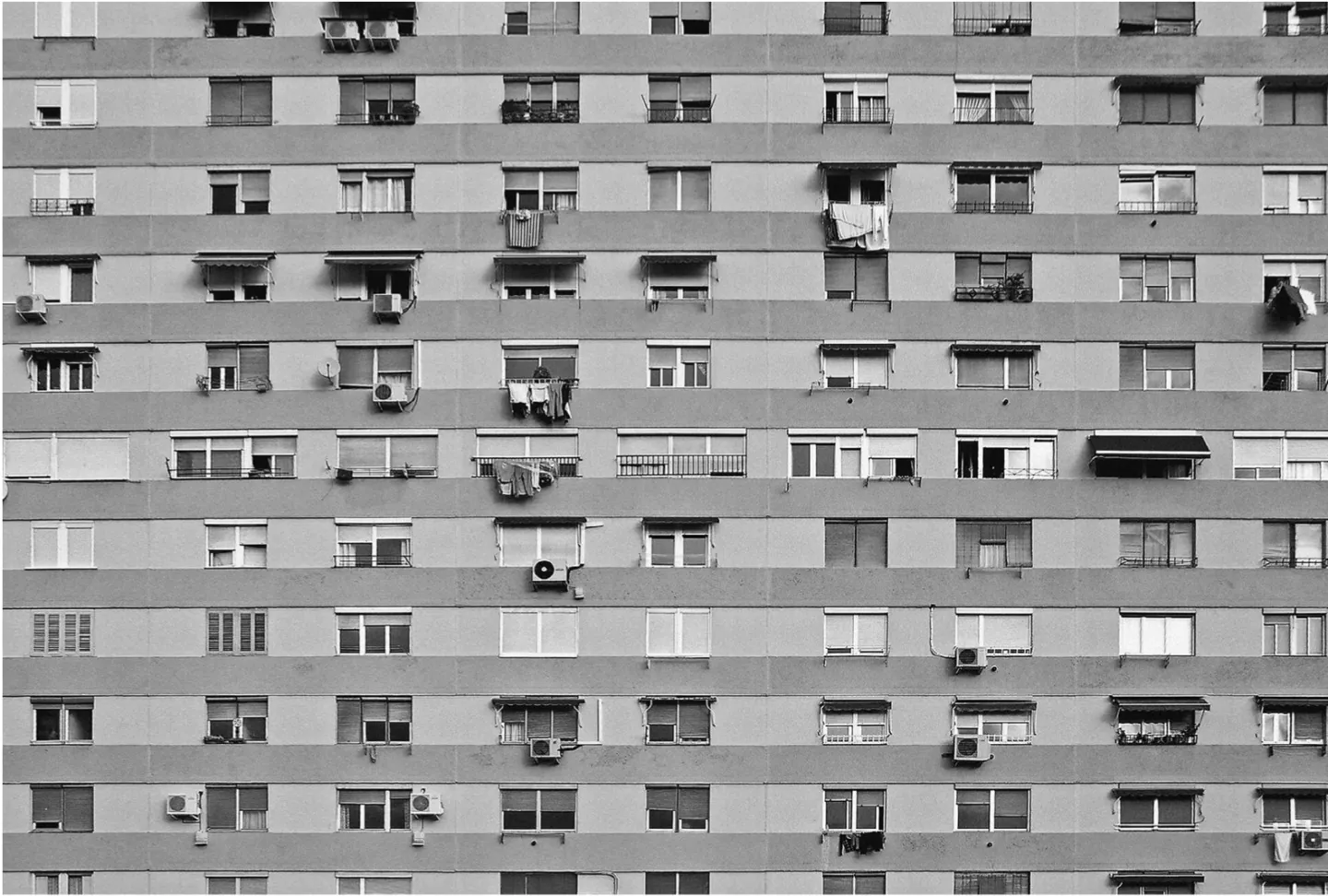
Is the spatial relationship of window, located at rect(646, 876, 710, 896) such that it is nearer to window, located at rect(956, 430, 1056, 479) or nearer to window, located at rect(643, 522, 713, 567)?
window, located at rect(643, 522, 713, 567)

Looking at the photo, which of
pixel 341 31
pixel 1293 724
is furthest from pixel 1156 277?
A: pixel 341 31

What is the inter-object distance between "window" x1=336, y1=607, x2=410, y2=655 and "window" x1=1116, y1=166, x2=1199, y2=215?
1721cm

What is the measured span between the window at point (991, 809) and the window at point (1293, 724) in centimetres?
514

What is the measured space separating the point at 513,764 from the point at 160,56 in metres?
16.4

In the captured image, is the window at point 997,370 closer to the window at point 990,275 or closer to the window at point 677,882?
the window at point 990,275

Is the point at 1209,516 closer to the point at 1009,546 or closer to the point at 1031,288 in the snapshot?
the point at 1009,546

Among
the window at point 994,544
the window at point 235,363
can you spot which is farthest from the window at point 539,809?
the window at point 235,363

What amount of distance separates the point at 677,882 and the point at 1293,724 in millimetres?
12927

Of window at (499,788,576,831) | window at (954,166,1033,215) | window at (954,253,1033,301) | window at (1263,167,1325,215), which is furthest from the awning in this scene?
window at (499,788,576,831)

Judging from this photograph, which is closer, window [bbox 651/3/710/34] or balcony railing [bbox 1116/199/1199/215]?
balcony railing [bbox 1116/199/1199/215]

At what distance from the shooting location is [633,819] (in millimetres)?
19703

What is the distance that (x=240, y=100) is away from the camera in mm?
20484

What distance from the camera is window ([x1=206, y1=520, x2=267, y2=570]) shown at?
20.1m

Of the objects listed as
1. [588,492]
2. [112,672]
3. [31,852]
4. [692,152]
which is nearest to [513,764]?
[588,492]
